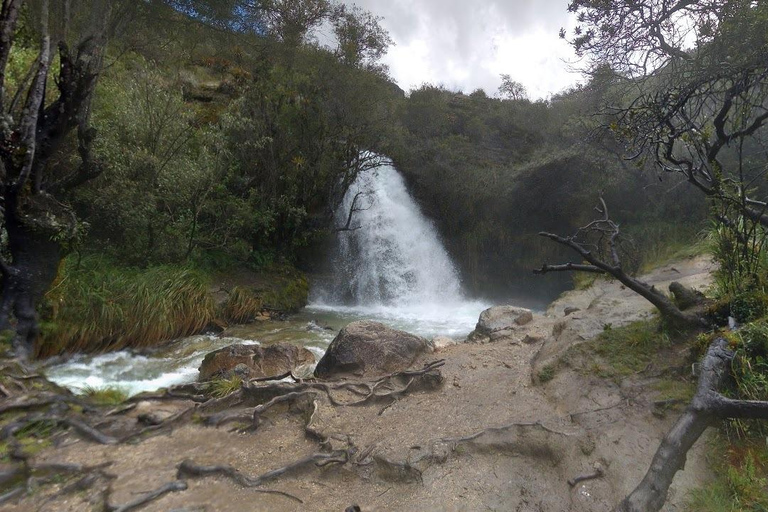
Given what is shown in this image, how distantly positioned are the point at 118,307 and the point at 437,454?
22.6 feet

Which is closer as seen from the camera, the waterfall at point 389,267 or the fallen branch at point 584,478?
the fallen branch at point 584,478

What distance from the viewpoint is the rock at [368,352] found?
698 centimetres

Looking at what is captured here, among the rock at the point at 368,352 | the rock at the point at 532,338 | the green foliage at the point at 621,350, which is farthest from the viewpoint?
the rock at the point at 532,338

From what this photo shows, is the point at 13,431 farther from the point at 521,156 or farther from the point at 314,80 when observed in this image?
the point at 521,156

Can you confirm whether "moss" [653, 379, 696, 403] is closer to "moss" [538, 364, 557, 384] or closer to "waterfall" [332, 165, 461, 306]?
"moss" [538, 364, 557, 384]

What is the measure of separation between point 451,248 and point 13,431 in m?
16.4

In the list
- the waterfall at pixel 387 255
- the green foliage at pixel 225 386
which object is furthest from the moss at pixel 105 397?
the waterfall at pixel 387 255

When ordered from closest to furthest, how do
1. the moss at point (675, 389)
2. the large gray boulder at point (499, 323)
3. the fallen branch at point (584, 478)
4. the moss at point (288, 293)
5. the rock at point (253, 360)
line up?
the fallen branch at point (584, 478) → the moss at point (675, 389) → the rock at point (253, 360) → the large gray boulder at point (499, 323) → the moss at point (288, 293)

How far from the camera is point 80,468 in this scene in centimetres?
374

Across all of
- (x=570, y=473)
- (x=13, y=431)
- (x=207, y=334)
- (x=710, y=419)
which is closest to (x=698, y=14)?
(x=710, y=419)

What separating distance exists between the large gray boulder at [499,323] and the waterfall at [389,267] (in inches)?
158

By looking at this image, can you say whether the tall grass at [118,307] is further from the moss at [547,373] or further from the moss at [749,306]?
the moss at [749,306]

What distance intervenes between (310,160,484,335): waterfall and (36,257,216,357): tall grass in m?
5.32

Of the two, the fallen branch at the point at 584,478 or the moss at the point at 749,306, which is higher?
the moss at the point at 749,306
